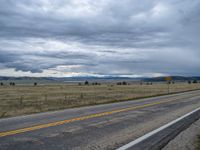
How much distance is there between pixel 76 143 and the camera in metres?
6.52

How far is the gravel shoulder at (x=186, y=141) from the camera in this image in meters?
6.33

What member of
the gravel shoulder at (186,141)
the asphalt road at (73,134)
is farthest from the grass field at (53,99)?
the gravel shoulder at (186,141)

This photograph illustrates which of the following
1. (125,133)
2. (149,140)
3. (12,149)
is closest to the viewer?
(12,149)

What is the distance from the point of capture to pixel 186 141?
22.9 feet

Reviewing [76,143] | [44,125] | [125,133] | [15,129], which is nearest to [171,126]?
[125,133]

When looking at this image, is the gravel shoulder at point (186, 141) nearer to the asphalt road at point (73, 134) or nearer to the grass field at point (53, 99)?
the asphalt road at point (73, 134)

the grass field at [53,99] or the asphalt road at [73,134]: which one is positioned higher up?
the asphalt road at [73,134]

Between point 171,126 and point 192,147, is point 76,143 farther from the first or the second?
point 171,126

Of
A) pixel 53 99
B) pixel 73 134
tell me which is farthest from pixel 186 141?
pixel 53 99

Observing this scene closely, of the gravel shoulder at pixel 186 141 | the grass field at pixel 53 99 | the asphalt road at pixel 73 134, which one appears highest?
the asphalt road at pixel 73 134

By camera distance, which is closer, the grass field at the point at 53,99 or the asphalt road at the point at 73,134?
the asphalt road at the point at 73,134

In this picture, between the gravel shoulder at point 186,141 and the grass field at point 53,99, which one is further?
the grass field at point 53,99

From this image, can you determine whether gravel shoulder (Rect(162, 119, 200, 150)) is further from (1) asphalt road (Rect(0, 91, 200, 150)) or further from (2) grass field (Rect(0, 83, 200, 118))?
(2) grass field (Rect(0, 83, 200, 118))

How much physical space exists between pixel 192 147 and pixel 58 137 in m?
3.94
